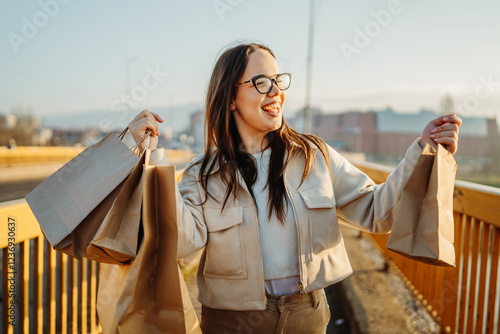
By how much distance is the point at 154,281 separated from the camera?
1.59 metres

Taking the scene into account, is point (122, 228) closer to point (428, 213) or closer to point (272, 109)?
point (272, 109)

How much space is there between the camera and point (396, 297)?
396cm

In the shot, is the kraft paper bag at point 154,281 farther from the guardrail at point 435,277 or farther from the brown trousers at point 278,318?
the guardrail at point 435,277

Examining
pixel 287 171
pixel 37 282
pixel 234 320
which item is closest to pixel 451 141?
pixel 287 171

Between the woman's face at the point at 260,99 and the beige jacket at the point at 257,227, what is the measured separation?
0.26 m

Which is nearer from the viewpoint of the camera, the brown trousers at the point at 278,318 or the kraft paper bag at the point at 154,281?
the kraft paper bag at the point at 154,281

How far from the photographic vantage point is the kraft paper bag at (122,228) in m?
1.50

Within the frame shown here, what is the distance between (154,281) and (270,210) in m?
0.61

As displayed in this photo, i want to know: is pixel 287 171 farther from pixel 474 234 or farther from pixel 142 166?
pixel 474 234

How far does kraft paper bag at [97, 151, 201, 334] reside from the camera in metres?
1.52

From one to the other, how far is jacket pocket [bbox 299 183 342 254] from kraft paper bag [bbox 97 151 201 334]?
2.09 feet

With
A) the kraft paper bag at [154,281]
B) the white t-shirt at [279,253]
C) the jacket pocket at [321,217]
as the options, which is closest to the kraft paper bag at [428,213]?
the jacket pocket at [321,217]

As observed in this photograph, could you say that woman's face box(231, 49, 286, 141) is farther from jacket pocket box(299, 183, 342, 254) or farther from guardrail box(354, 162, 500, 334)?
guardrail box(354, 162, 500, 334)

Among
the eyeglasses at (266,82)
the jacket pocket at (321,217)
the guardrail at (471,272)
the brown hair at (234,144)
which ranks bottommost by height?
the guardrail at (471,272)
